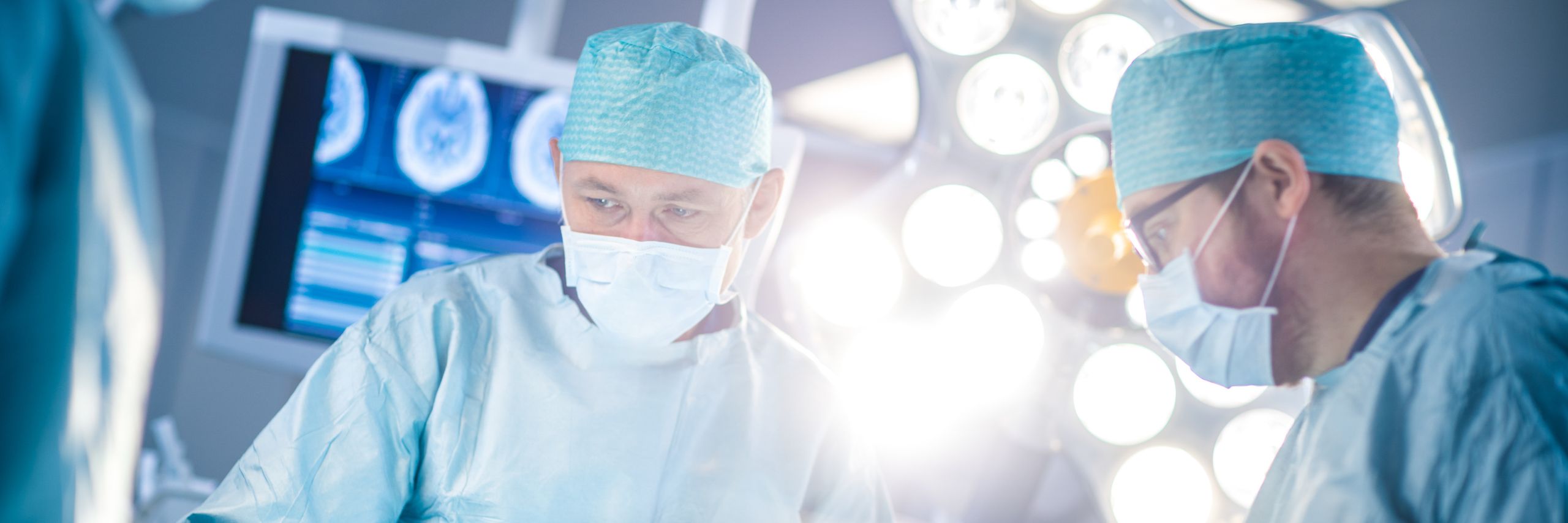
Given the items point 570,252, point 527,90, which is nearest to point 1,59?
point 570,252

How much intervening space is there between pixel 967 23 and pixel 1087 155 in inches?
13.7

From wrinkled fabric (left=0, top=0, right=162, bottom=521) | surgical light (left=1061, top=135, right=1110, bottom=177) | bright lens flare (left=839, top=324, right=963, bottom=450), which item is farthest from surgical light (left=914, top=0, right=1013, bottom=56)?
wrinkled fabric (left=0, top=0, right=162, bottom=521)

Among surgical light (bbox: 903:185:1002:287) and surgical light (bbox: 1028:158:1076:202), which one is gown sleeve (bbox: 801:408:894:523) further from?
surgical light (bbox: 1028:158:1076:202)

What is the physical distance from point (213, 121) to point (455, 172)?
2.59 ft

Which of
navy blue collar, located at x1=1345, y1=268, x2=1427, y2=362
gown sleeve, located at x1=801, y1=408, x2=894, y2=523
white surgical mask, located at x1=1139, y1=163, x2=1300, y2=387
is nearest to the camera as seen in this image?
navy blue collar, located at x1=1345, y1=268, x2=1427, y2=362

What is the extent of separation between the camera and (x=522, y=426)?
1.23m

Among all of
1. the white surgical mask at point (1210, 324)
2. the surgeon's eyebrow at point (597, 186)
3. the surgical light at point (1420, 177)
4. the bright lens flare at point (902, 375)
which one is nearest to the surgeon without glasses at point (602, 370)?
the surgeon's eyebrow at point (597, 186)

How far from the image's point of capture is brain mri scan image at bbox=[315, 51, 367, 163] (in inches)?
71.2

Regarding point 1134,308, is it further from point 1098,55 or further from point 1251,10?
point 1251,10

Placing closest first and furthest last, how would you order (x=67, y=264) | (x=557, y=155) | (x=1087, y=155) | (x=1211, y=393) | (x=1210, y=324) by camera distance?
(x=67, y=264), (x=1210, y=324), (x=557, y=155), (x=1087, y=155), (x=1211, y=393)

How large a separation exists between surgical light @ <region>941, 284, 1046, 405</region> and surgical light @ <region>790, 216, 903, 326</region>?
0.45 feet

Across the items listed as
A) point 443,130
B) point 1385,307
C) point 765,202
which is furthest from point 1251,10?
point 443,130

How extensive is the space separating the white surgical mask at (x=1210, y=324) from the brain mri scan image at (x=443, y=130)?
4.03 ft

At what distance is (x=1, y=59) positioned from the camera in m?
0.45
